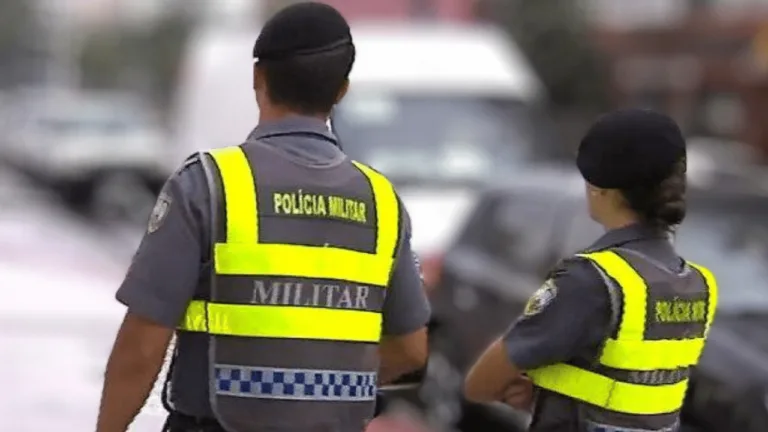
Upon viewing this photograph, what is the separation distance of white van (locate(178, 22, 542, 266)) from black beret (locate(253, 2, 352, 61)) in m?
6.28

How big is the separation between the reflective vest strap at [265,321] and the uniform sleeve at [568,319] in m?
0.55

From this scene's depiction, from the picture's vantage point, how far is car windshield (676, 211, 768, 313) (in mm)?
6703

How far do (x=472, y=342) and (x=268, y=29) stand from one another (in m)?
5.05

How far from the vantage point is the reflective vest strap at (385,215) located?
3.14 meters

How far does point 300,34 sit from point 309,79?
0.09m

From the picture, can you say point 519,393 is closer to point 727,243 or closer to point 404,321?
point 404,321

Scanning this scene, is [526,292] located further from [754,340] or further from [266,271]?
[266,271]

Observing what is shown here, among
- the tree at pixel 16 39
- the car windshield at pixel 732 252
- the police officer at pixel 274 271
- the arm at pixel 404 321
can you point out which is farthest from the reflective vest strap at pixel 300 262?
the tree at pixel 16 39

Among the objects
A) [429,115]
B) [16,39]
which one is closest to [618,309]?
[429,115]

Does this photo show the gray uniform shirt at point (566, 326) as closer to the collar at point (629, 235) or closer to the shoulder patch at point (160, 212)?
the collar at point (629, 235)

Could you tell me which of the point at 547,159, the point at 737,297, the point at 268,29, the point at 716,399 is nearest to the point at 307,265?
the point at 268,29

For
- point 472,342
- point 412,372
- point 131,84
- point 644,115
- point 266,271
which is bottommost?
point 131,84

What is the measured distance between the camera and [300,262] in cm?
302

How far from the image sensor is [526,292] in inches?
298
